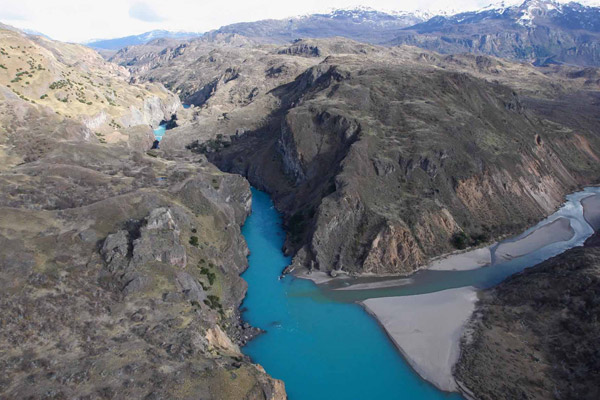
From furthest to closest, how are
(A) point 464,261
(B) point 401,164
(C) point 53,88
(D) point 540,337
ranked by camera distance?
(C) point 53,88, (B) point 401,164, (A) point 464,261, (D) point 540,337

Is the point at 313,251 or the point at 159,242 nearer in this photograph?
the point at 159,242

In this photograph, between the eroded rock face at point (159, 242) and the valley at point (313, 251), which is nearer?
the valley at point (313, 251)

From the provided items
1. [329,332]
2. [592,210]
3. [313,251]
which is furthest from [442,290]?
[592,210]

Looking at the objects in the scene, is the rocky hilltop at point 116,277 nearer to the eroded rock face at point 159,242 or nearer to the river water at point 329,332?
the eroded rock face at point 159,242

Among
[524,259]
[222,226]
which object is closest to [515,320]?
[524,259]

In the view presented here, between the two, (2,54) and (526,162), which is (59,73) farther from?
(526,162)

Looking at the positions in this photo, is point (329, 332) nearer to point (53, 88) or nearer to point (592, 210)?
point (592, 210)

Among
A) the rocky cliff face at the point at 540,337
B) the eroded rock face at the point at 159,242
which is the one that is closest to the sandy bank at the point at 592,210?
the rocky cliff face at the point at 540,337
